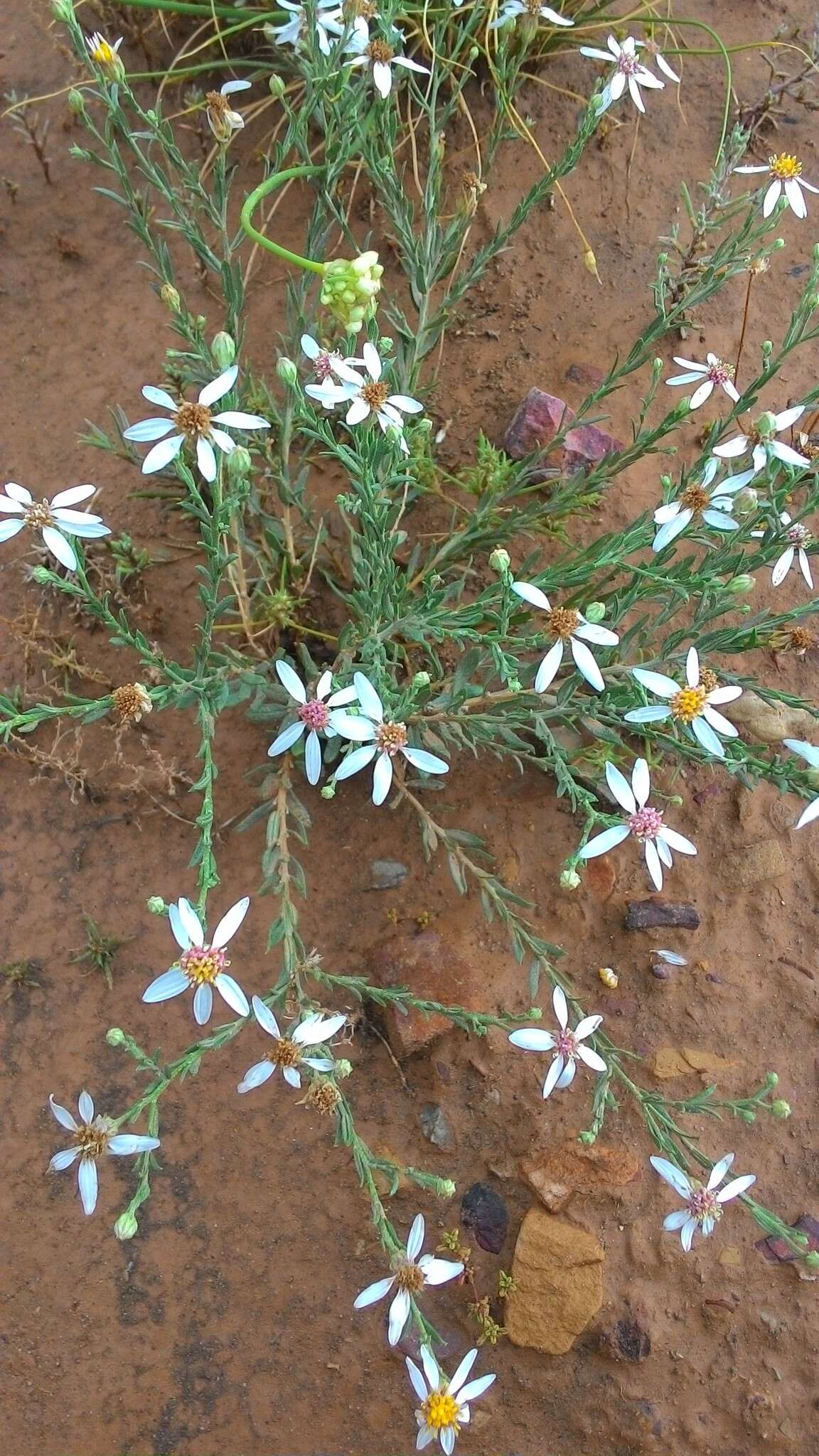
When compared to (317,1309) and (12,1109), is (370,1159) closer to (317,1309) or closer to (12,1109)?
(317,1309)

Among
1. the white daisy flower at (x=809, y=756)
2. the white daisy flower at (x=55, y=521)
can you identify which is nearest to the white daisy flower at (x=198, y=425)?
the white daisy flower at (x=55, y=521)

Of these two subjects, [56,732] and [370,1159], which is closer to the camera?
[370,1159]

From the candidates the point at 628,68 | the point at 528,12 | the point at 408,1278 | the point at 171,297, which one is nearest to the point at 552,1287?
the point at 408,1278

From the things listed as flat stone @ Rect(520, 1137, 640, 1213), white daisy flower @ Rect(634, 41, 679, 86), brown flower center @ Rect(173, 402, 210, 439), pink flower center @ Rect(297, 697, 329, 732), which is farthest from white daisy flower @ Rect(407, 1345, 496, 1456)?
white daisy flower @ Rect(634, 41, 679, 86)

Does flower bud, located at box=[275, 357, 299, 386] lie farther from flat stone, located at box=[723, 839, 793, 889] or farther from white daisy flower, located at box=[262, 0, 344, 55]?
flat stone, located at box=[723, 839, 793, 889]

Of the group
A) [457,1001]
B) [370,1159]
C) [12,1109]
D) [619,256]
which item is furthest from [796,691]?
[12,1109]
